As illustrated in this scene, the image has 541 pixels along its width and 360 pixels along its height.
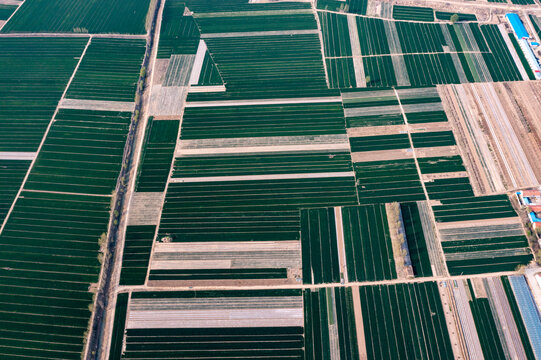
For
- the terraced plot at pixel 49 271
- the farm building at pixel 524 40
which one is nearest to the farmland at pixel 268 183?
the terraced plot at pixel 49 271

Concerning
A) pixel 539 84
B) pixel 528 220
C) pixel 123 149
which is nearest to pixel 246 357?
pixel 123 149

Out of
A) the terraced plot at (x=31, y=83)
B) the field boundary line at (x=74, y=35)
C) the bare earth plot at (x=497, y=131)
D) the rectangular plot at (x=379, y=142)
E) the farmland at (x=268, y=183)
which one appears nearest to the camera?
the farmland at (x=268, y=183)

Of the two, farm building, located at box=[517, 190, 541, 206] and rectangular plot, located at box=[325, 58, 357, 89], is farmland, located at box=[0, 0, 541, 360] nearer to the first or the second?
rectangular plot, located at box=[325, 58, 357, 89]

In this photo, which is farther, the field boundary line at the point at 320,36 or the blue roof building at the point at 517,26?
the blue roof building at the point at 517,26

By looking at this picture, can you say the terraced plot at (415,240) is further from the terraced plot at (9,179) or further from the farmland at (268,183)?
the terraced plot at (9,179)

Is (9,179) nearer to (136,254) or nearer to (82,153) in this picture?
(82,153)

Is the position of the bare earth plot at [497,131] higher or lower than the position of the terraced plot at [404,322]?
higher
